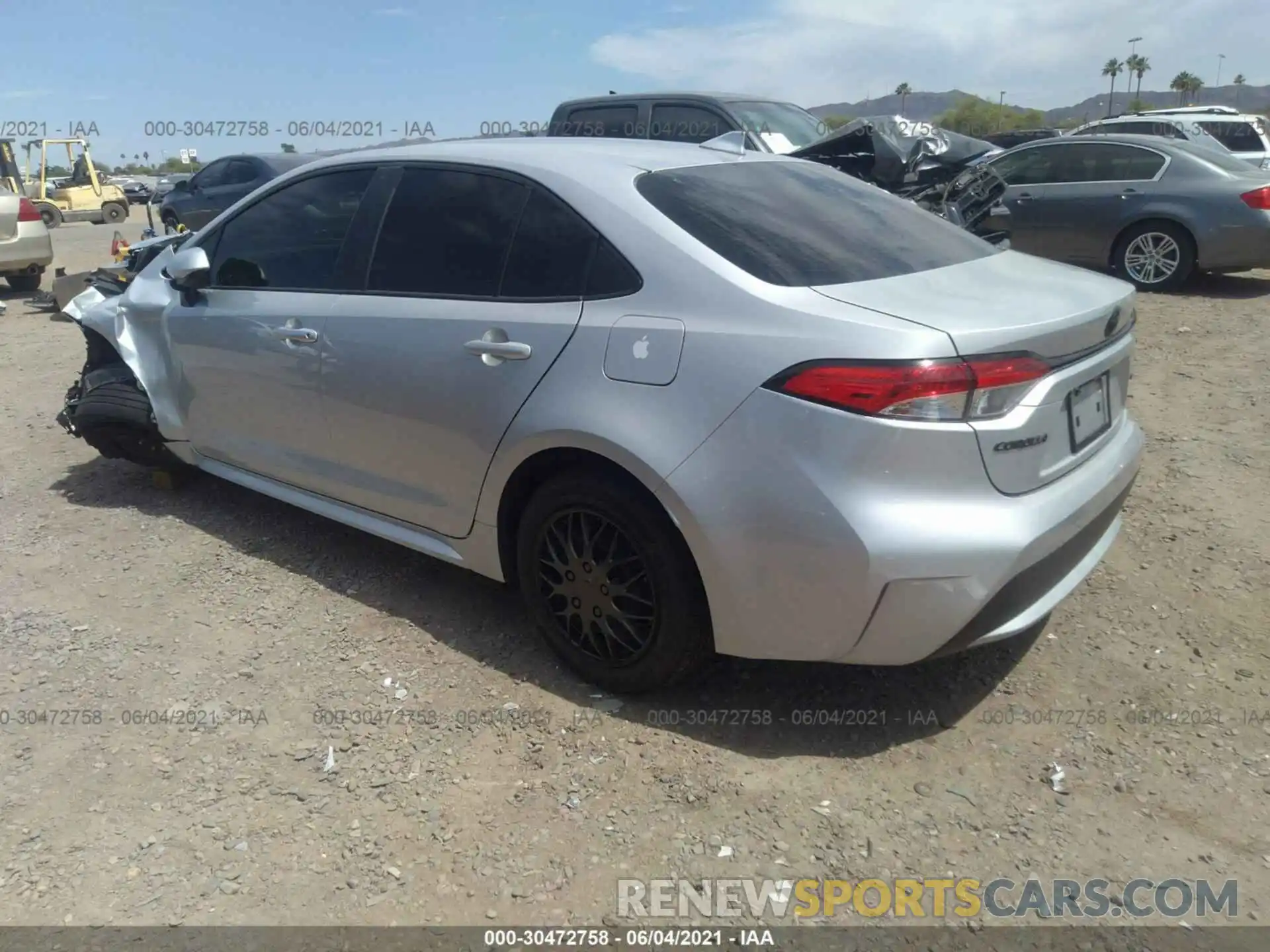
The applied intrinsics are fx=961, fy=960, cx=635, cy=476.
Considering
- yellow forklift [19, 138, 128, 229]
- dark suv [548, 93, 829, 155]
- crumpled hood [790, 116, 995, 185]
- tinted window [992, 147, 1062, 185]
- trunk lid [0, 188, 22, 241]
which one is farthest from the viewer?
yellow forklift [19, 138, 128, 229]

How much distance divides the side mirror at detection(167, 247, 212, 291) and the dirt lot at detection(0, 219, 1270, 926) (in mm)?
1185

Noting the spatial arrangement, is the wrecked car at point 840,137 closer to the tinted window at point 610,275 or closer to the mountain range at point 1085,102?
the tinted window at point 610,275

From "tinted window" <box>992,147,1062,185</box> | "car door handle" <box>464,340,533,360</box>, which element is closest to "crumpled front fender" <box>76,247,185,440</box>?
"car door handle" <box>464,340,533,360</box>

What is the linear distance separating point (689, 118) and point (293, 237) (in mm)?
5785

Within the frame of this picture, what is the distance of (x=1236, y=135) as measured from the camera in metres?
17.5

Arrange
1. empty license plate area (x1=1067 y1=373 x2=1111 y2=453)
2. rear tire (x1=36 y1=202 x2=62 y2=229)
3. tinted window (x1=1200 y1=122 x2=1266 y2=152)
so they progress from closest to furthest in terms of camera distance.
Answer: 1. empty license plate area (x1=1067 y1=373 x2=1111 y2=453)
2. tinted window (x1=1200 y1=122 x2=1266 y2=152)
3. rear tire (x1=36 y1=202 x2=62 y2=229)

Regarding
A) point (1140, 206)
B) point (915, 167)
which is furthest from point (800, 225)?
point (1140, 206)

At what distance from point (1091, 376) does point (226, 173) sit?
15229 millimetres

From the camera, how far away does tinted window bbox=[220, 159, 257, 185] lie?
14484 millimetres

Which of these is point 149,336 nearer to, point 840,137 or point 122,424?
point 122,424

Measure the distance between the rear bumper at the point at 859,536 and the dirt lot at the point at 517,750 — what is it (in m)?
0.18

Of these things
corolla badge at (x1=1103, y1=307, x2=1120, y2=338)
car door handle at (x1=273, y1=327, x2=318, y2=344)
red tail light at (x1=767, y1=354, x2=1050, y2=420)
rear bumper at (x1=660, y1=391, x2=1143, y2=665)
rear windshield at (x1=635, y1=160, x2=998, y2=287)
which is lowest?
rear bumper at (x1=660, y1=391, x2=1143, y2=665)

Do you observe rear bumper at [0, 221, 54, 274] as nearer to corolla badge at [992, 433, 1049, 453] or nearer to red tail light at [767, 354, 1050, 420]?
red tail light at [767, 354, 1050, 420]

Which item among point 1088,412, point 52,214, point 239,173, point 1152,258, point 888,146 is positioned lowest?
point 52,214
